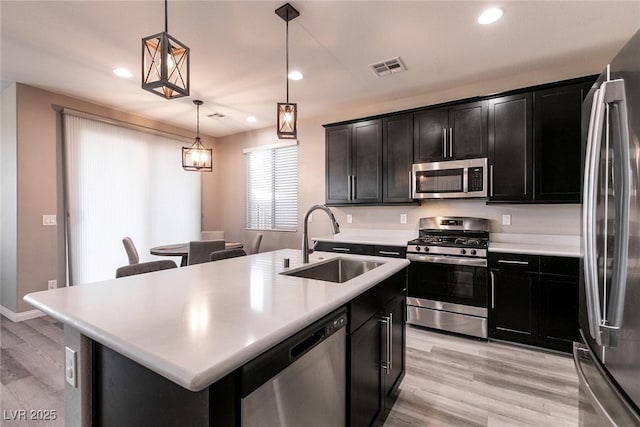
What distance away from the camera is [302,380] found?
1028 millimetres

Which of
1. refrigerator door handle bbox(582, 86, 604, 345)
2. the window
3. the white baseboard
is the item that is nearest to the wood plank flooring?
refrigerator door handle bbox(582, 86, 604, 345)

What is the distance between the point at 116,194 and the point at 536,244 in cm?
540

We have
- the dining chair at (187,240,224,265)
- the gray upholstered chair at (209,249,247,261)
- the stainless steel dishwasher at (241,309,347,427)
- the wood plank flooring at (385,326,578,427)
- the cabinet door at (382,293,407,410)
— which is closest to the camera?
the stainless steel dishwasher at (241,309,347,427)

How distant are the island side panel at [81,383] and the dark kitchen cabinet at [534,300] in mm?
3091

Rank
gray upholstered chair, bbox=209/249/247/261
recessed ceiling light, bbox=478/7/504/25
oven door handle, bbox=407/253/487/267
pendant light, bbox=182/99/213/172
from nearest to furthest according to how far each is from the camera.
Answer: recessed ceiling light, bbox=478/7/504/25 < gray upholstered chair, bbox=209/249/247/261 < oven door handle, bbox=407/253/487/267 < pendant light, bbox=182/99/213/172

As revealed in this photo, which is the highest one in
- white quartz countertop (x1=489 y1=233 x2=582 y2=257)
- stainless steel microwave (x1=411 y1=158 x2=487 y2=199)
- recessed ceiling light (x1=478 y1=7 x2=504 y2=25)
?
recessed ceiling light (x1=478 y1=7 x2=504 y2=25)

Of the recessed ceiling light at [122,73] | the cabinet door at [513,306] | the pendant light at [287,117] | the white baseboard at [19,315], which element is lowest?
the white baseboard at [19,315]

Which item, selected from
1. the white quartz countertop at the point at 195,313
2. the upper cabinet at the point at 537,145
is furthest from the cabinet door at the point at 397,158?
the white quartz countertop at the point at 195,313

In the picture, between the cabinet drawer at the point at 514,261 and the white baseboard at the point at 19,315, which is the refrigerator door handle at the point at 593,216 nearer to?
the cabinet drawer at the point at 514,261

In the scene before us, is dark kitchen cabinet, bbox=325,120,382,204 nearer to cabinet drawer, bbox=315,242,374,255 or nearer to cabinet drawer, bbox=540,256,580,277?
cabinet drawer, bbox=315,242,374,255

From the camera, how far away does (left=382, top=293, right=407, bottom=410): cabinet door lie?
1734 mm

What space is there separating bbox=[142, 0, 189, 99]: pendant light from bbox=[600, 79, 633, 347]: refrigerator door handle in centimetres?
174

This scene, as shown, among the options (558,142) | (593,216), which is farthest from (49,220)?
(558,142)

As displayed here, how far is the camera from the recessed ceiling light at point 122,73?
10.2ft
